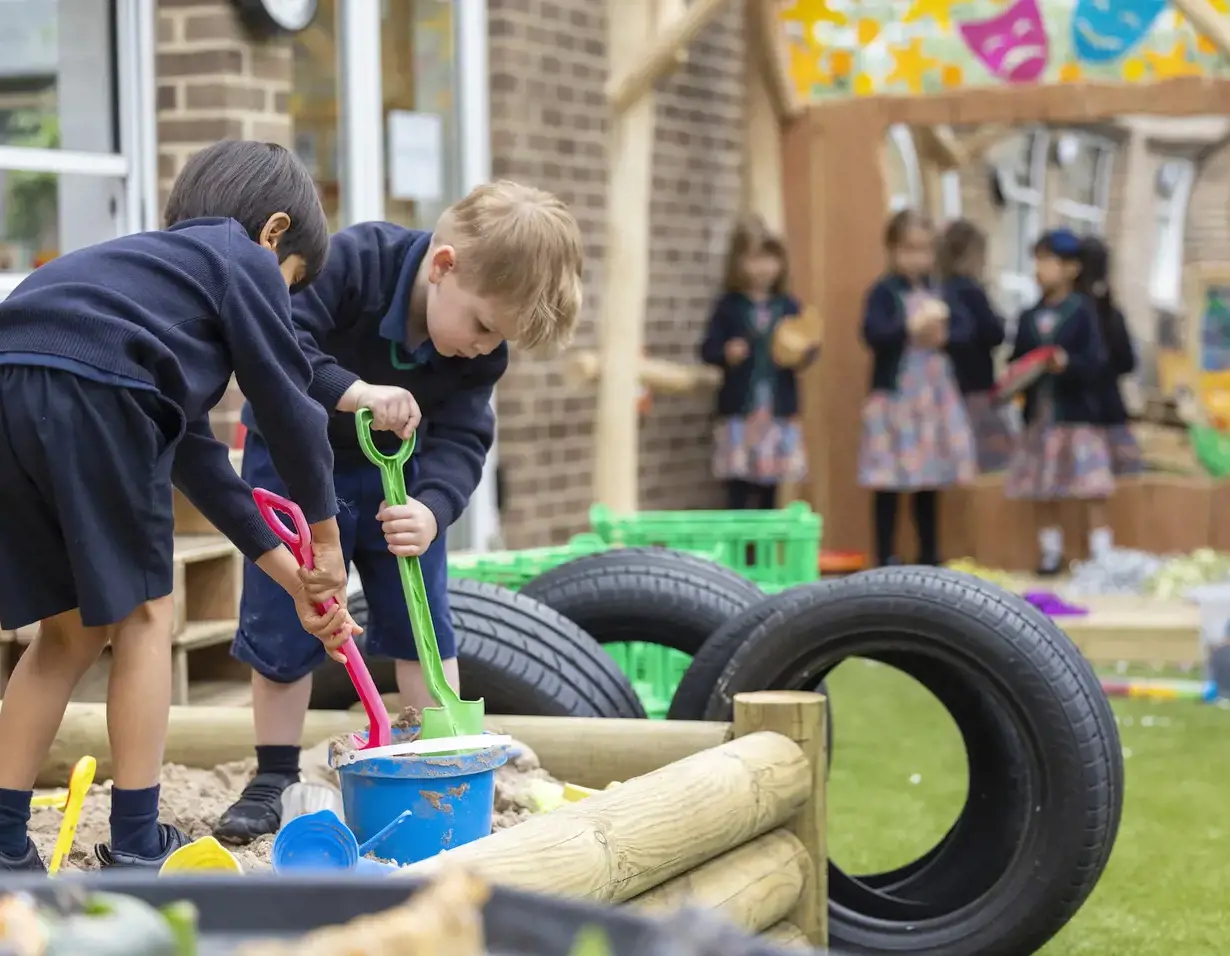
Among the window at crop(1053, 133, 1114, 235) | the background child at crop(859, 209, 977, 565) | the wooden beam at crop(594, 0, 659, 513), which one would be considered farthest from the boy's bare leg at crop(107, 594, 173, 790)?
the window at crop(1053, 133, 1114, 235)

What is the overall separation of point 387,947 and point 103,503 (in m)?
1.53

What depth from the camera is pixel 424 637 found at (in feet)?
9.05

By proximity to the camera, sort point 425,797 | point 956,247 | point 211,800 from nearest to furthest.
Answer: point 425,797 → point 211,800 → point 956,247

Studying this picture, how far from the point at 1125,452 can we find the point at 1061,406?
524 mm

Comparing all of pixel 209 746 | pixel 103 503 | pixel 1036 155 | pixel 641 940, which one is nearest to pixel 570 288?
pixel 103 503

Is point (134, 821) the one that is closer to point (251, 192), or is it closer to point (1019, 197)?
point (251, 192)

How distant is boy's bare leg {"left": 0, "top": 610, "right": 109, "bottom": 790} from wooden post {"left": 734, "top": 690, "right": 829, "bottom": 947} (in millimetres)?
1025

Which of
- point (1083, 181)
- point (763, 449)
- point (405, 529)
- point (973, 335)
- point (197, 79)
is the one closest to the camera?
point (405, 529)

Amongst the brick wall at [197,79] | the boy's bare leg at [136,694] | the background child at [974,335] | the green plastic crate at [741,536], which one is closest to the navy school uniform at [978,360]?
the background child at [974,335]

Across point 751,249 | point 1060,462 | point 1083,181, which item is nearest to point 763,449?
point 751,249

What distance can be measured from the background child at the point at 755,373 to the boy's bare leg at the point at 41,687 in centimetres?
600

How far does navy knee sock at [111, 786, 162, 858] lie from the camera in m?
2.46

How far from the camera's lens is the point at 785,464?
27.2 feet

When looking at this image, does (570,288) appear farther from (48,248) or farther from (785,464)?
(785,464)
